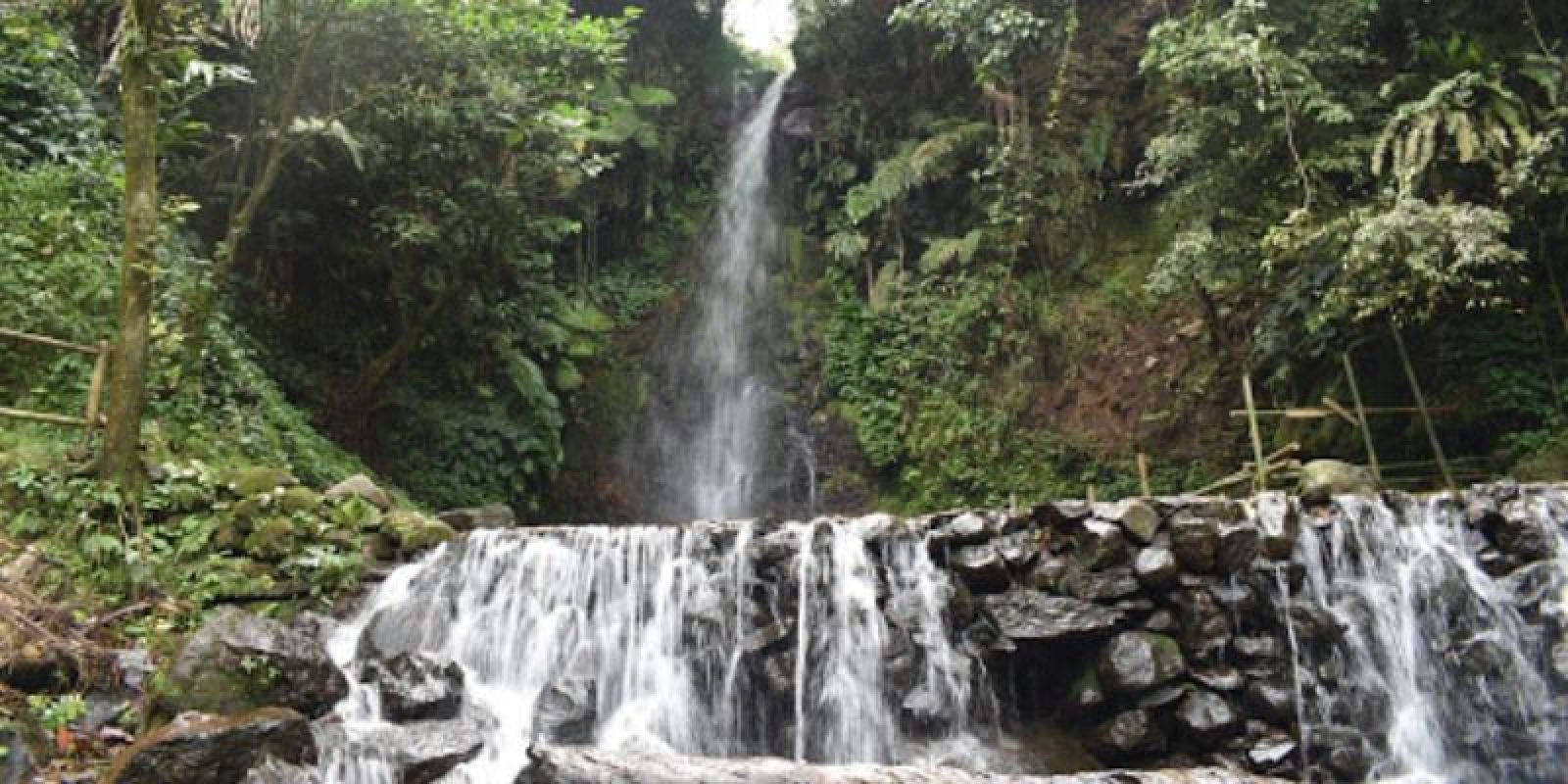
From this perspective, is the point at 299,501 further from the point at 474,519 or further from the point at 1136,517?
the point at 1136,517

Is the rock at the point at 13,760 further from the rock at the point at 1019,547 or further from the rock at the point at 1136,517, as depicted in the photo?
the rock at the point at 1136,517

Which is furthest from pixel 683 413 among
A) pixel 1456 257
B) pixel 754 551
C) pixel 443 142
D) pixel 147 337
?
pixel 1456 257

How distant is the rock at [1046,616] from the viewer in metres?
6.86

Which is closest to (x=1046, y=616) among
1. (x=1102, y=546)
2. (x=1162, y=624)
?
(x=1102, y=546)

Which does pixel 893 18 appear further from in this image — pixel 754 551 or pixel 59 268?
pixel 59 268

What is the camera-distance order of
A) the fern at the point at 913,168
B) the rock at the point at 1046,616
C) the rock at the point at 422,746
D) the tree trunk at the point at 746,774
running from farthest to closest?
the fern at the point at 913,168
the rock at the point at 1046,616
the rock at the point at 422,746
the tree trunk at the point at 746,774

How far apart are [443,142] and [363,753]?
7.47m

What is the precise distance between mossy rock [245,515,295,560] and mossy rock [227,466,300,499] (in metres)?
0.30

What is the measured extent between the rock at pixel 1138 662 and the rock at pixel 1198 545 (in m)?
0.55

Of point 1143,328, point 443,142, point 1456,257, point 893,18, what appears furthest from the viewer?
point 893,18

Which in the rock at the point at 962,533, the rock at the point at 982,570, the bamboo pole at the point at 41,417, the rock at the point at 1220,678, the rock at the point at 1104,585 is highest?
the bamboo pole at the point at 41,417

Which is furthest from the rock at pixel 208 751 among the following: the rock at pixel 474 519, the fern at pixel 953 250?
the fern at pixel 953 250

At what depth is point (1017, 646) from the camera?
6969mm

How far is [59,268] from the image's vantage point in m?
8.42
